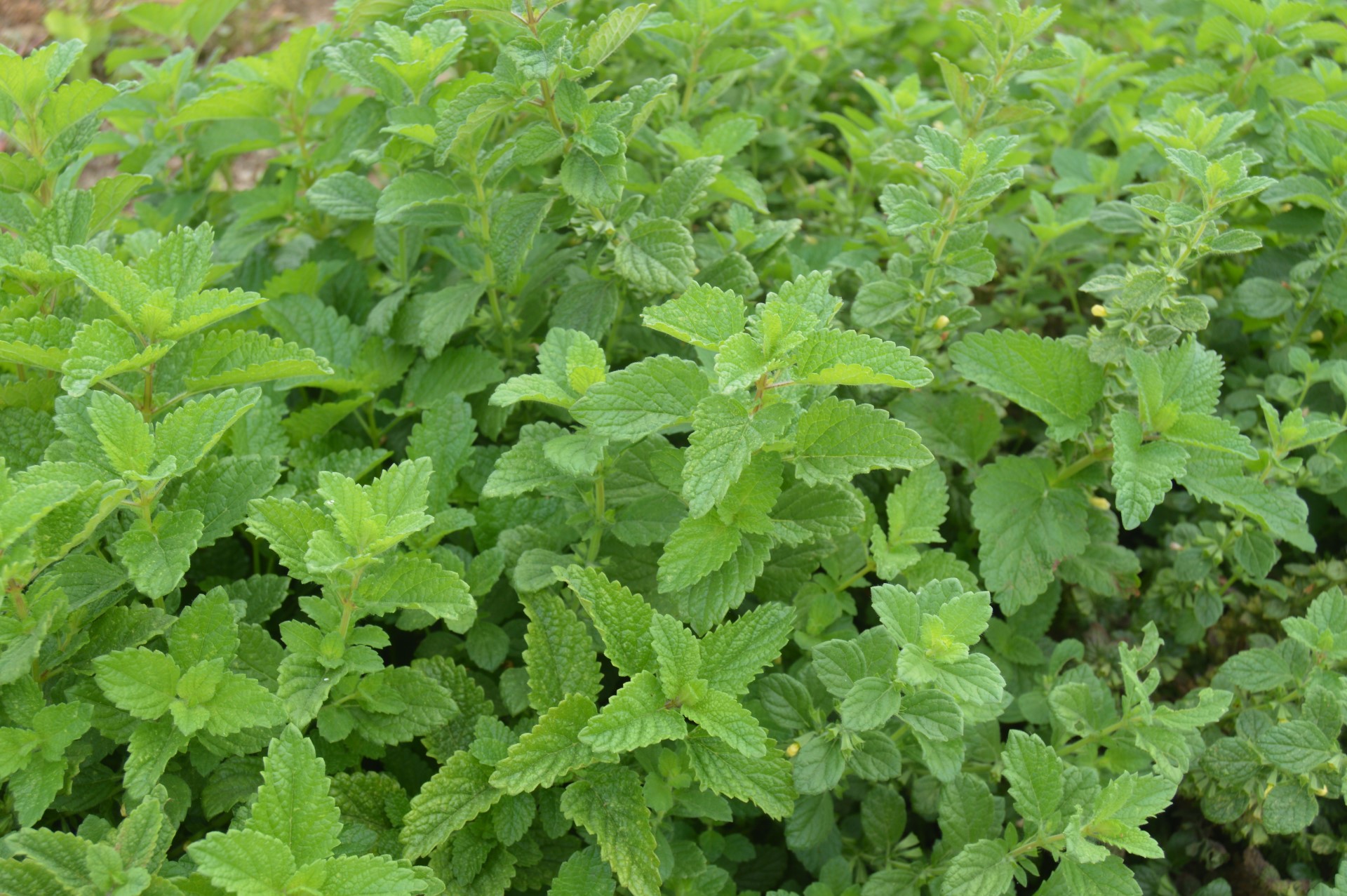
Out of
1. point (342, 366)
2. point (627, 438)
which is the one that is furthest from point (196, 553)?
point (627, 438)

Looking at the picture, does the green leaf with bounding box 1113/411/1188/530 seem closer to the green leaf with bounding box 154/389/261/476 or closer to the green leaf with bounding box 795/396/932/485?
the green leaf with bounding box 795/396/932/485

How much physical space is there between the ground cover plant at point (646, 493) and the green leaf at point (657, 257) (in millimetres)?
13

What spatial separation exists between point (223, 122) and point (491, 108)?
1.40m

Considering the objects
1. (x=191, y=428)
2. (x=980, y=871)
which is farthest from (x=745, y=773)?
(x=191, y=428)

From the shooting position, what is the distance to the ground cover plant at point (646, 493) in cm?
171

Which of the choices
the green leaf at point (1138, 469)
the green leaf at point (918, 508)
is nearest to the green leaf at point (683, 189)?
the green leaf at point (918, 508)

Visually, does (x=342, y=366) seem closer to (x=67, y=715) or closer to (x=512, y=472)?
(x=512, y=472)

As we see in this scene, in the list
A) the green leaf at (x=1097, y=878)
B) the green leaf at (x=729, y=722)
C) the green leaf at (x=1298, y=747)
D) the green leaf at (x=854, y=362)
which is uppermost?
the green leaf at (x=854, y=362)

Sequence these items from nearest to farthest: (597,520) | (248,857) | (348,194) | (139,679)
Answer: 1. (248,857)
2. (139,679)
3. (597,520)
4. (348,194)

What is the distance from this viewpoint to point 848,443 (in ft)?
5.90

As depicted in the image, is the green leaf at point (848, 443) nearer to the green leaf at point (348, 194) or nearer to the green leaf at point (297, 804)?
the green leaf at point (297, 804)

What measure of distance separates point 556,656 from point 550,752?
0.21 m

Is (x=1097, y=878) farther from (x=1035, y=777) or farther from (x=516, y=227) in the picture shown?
(x=516, y=227)

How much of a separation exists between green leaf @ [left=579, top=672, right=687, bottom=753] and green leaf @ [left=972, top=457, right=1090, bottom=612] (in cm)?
83
